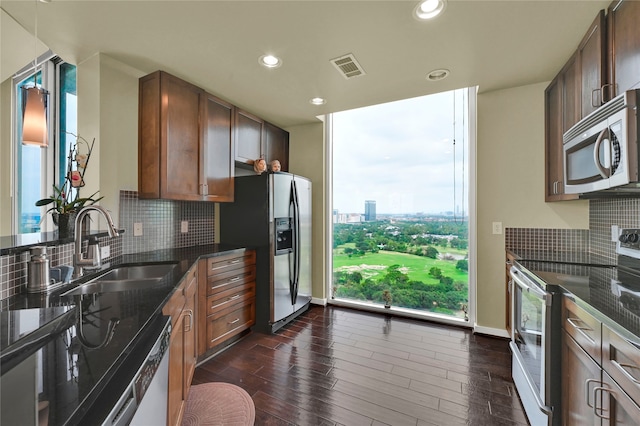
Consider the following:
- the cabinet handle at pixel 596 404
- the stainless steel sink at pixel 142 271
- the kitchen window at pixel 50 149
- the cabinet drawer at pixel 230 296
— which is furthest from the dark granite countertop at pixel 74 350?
the kitchen window at pixel 50 149

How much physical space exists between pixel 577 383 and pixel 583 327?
0.90 feet

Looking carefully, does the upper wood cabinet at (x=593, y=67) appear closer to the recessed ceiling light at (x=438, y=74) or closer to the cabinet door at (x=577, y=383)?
the recessed ceiling light at (x=438, y=74)

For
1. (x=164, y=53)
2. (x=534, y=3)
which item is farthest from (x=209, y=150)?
(x=534, y=3)

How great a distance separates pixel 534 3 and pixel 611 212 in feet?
5.30

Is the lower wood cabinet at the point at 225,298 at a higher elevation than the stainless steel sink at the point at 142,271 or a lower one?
lower

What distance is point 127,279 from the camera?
1808 millimetres

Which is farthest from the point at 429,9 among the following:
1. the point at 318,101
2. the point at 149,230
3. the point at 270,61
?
the point at 149,230

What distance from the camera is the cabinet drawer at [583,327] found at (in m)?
1.02

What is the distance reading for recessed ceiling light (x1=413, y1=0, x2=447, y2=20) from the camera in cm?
151

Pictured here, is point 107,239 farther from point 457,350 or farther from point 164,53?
point 457,350

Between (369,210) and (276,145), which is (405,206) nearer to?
(369,210)

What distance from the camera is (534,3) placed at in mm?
1504

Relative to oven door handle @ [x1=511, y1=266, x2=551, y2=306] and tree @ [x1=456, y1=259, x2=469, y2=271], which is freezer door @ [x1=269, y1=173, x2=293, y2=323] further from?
oven door handle @ [x1=511, y1=266, x2=551, y2=306]

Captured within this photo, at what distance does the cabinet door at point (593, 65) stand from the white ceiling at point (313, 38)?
0.24 feet
